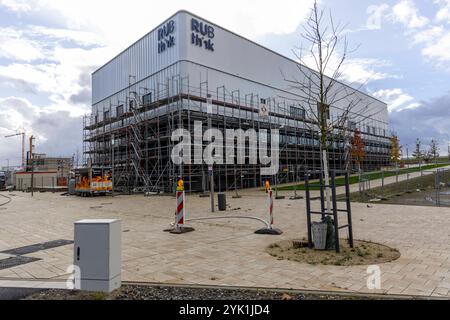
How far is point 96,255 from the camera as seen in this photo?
4254 mm

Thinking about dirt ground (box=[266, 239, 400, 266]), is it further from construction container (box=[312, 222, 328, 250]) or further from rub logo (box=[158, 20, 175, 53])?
rub logo (box=[158, 20, 175, 53])

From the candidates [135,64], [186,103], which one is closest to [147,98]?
[135,64]

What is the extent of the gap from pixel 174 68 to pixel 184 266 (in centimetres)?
2420

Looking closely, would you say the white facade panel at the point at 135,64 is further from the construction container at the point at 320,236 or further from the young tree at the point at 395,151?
the young tree at the point at 395,151

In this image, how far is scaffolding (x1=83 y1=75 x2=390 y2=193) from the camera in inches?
1067

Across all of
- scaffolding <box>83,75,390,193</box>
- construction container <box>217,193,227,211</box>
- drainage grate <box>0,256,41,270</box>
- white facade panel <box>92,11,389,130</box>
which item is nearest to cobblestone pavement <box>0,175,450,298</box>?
drainage grate <box>0,256,41,270</box>

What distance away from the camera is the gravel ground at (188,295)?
13.4 ft

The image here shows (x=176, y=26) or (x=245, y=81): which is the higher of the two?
(x=176, y=26)

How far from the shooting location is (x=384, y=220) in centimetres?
1045

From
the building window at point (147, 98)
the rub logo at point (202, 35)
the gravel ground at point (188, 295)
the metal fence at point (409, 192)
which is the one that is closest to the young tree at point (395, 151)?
the metal fence at point (409, 192)

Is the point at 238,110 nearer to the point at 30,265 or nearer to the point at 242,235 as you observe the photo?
the point at 242,235

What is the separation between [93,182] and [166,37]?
13.6 metres

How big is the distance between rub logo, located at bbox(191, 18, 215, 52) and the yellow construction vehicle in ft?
43.8
